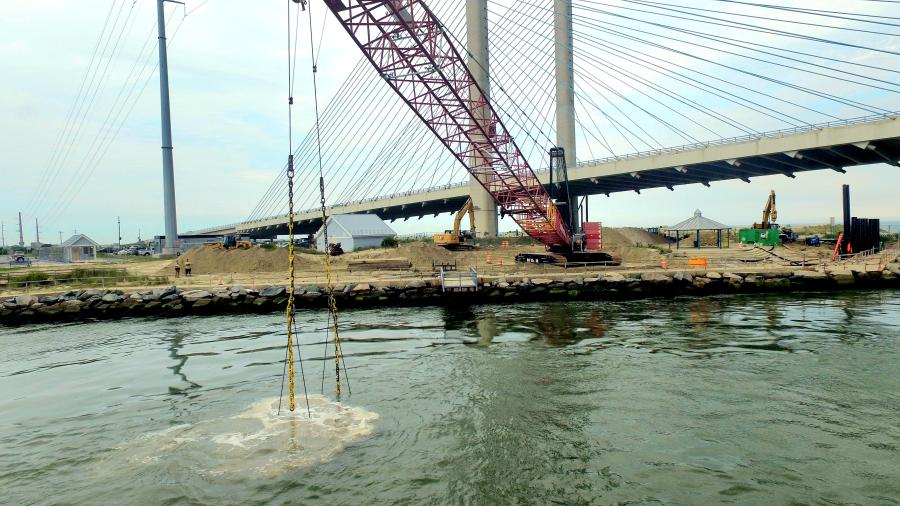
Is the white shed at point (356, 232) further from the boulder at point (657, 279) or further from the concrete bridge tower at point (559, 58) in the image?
the boulder at point (657, 279)

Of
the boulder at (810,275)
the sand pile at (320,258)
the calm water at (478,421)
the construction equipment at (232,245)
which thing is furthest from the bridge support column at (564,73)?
the calm water at (478,421)

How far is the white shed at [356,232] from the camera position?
69.8 meters

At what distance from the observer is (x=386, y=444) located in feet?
34.8

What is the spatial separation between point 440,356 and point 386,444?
7.94m

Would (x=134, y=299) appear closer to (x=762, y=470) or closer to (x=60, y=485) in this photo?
(x=60, y=485)

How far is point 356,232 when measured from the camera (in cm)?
7044

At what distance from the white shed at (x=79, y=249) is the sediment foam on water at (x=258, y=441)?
222ft

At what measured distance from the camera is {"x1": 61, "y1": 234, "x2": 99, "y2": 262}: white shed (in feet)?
214

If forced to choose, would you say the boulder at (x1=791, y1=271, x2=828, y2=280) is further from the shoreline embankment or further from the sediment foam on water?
the sediment foam on water

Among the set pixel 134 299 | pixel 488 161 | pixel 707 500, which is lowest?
pixel 707 500

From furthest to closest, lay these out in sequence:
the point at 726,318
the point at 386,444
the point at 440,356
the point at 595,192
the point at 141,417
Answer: the point at 595,192 < the point at 726,318 < the point at 440,356 < the point at 141,417 < the point at 386,444

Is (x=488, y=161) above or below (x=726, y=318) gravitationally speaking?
above

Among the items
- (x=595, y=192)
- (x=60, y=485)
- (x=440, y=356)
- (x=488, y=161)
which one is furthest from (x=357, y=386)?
(x=595, y=192)

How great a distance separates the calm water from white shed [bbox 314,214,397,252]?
47.5m
